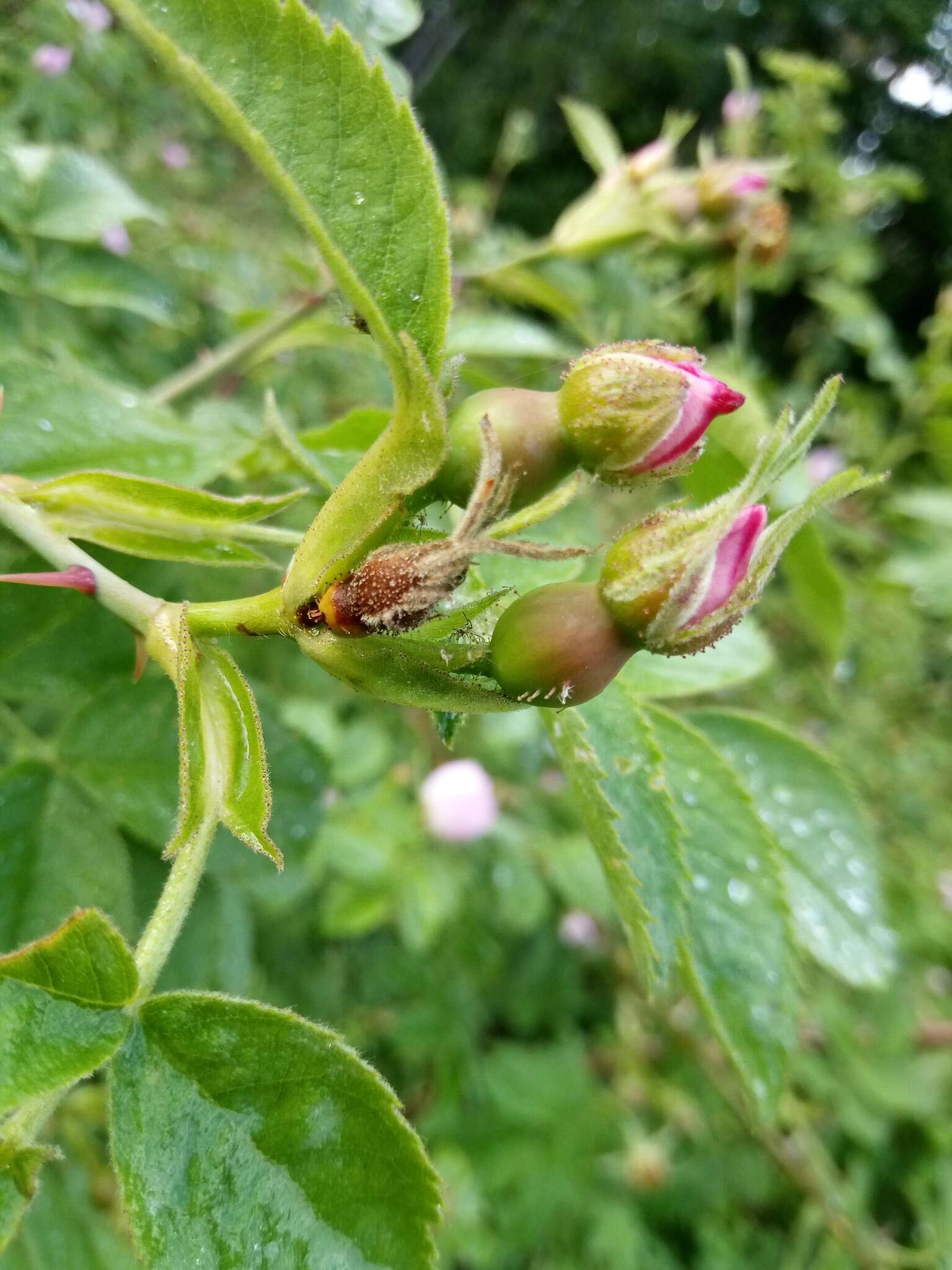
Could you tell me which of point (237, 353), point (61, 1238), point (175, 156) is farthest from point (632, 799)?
point (175, 156)

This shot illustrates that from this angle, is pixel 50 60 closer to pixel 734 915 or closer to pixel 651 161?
pixel 651 161

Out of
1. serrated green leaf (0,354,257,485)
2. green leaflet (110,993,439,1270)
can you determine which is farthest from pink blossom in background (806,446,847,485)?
green leaflet (110,993,439,1270)

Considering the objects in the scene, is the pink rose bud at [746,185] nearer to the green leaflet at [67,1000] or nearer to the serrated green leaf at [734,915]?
the serrated green leaf at [734,915]

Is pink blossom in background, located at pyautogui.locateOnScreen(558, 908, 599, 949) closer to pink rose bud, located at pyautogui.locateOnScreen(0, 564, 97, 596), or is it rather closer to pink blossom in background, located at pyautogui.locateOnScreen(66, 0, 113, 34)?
pink rose bud, located at pyautogui.locateOnScreen(0, 564, 97, 596)

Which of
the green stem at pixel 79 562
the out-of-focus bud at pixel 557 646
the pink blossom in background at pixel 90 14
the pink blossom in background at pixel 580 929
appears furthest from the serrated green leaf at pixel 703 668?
the pink blossom in background at pixel 90 14

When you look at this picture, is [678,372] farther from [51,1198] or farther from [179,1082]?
[51,1198]

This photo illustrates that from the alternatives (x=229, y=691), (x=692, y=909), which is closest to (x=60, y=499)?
(x=229, y=691)
